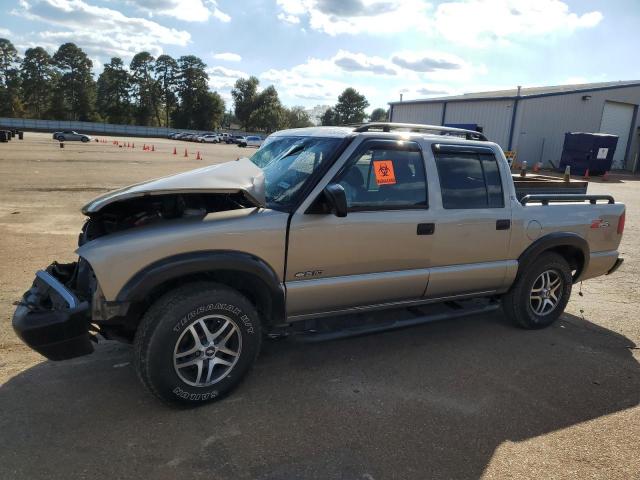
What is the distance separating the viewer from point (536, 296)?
495 cm

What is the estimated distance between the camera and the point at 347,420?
3.24 meters

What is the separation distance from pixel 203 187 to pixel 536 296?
358 centimetres

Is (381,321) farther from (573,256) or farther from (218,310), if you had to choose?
(573,256)

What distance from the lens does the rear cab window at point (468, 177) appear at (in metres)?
4.16

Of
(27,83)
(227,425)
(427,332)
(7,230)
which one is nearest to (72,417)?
(227,425)

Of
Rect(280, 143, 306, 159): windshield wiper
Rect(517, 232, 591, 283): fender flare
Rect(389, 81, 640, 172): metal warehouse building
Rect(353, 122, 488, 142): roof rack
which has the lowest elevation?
Rect(517, 232, 591, 283): fender flare

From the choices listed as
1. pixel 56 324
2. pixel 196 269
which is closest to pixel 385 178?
pixel 196 269

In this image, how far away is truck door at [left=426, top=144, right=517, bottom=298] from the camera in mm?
4145

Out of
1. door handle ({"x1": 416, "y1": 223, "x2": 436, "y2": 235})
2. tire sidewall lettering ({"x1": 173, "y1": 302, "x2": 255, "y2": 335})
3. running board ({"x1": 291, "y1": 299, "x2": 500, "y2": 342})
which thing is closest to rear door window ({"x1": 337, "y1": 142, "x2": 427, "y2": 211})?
door handle ({"x1": 416, "y1": 223, "x2": 436, "y2": 235})

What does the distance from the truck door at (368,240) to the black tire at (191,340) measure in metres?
0.42

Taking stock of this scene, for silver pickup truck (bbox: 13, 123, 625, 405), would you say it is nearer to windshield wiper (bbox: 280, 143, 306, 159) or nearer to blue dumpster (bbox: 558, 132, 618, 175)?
windshield wiper (bbox: 280, 143, 306, 159)

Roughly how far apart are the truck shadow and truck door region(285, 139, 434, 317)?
24.0 inches

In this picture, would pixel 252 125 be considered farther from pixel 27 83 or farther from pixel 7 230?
pixel 7 230

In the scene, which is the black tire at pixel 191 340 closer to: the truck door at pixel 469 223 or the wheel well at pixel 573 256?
the truck door at pixel 469 223
